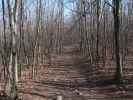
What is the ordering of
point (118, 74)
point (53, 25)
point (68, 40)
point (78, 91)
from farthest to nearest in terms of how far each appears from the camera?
point (68, 40) < point (53, 25) < point (118, 74) < point (78, 91)

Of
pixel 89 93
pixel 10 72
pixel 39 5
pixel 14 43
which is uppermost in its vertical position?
pixel 39 5

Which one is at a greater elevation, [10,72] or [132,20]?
[132,20]

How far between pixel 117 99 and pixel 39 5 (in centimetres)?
1108

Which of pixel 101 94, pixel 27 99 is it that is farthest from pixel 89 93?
pixel 27 99

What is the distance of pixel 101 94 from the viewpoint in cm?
1284

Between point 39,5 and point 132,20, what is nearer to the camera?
point 39,5

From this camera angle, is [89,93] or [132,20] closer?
[89,93]

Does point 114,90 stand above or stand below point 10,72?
below

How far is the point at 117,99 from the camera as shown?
11.6 meters

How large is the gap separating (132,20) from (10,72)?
35028mm

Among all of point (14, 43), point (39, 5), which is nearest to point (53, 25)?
point (39, 5)

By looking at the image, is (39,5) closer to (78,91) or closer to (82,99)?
(78,91)

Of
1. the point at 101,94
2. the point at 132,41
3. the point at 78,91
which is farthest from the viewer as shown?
the point at 132,41

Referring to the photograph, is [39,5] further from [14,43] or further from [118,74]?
[14,43]
